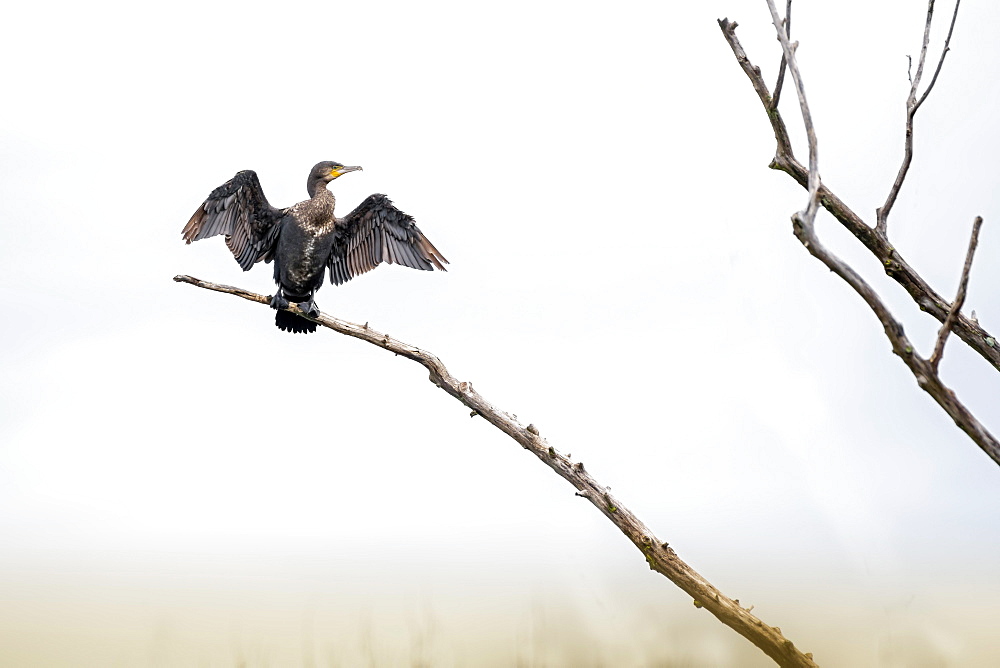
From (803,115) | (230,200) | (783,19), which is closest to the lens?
(803,115)

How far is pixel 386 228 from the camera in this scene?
15.4 feet

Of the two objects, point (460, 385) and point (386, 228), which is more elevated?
point (386, 228)

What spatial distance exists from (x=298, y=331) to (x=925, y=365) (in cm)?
297

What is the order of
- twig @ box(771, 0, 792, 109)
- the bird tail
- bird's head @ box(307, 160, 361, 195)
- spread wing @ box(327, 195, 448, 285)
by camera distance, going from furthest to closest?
bird's head @ box(307, 160, 361, 195)
spread wing @ box(327, 195, 448, 285)
the bird tail
twig @ box(771, 0, 792, 109)

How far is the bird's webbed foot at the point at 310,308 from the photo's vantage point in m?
4.32

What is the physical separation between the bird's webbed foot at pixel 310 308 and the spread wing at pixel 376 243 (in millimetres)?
393

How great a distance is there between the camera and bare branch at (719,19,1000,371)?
3.30 m

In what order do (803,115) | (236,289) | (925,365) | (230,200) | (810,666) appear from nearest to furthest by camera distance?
(925,365)
(803,115)
(810,666)
(236,289)
(230,200)

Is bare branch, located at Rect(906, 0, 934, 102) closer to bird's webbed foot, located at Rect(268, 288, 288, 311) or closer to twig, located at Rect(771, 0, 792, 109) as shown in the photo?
twig, located at Rect(771, 0, 792, 109)

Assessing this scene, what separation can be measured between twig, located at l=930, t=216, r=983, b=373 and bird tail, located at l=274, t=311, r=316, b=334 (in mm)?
2905

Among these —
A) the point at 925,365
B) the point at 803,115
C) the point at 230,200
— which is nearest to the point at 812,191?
the point at 803,115

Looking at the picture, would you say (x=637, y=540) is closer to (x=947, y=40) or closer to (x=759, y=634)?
(x=759, y=634)

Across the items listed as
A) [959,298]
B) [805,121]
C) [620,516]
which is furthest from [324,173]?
[959,298]

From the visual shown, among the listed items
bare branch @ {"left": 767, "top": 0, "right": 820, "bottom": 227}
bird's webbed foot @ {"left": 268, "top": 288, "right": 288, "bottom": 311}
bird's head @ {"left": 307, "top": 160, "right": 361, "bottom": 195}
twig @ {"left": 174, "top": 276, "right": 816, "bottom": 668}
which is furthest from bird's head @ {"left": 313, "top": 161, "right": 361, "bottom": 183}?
bare branch @ {"left": 767, "top": 0, "right": 820, "bottom": 227}
